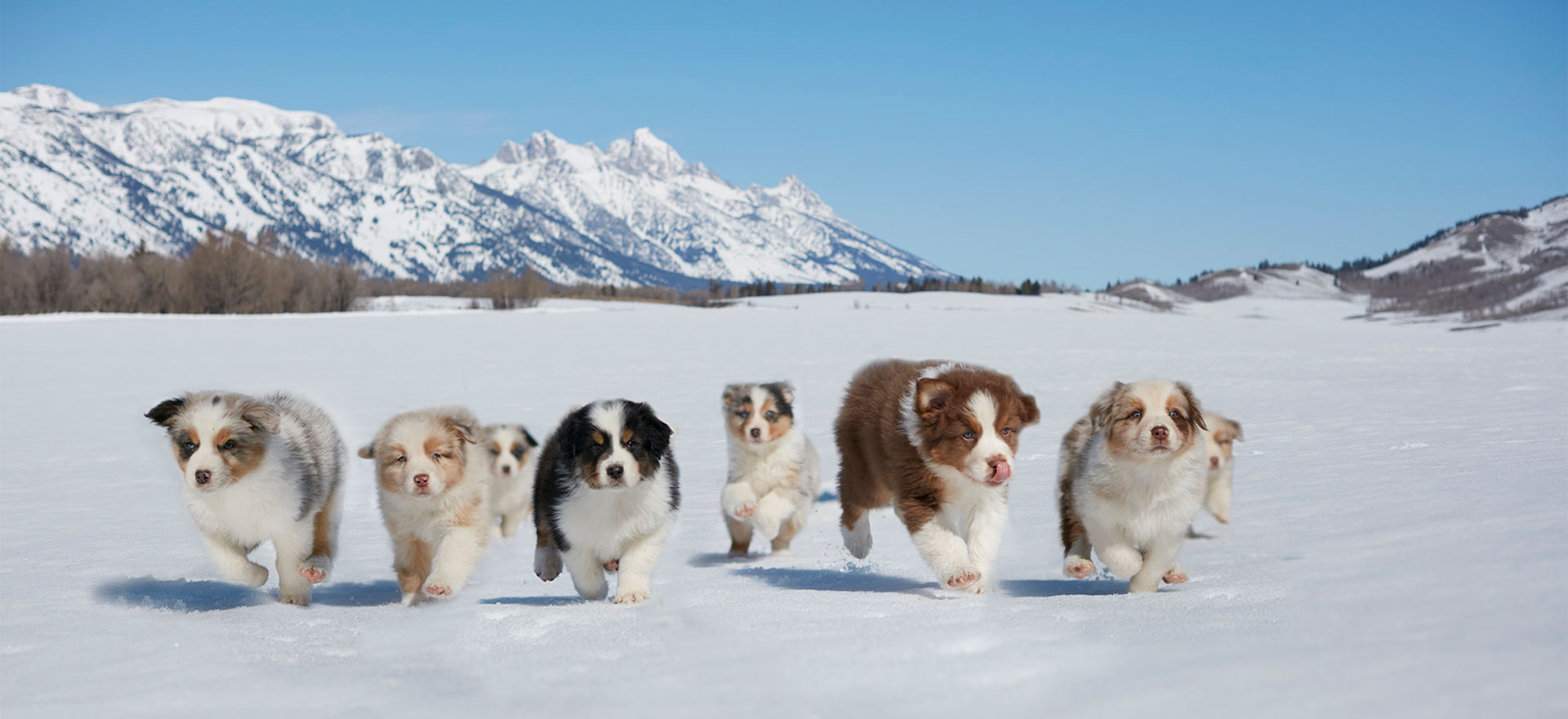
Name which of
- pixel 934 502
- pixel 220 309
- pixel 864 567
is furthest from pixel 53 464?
pixel 220 309

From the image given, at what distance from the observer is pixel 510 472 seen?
8.29 m

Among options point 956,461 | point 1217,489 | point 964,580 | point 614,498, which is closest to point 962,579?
point 964,580

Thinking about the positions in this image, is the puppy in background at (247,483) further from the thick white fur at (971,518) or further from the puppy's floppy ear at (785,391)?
the thick white fur at (971,518)

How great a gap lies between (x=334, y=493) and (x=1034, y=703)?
4.85m

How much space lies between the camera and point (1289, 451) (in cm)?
1118

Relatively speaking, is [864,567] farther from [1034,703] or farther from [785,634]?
[1034,703]

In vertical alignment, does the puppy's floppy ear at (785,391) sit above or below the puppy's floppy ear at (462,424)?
above

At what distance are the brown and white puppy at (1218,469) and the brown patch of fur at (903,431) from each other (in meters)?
2.36

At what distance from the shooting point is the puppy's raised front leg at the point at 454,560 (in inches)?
230

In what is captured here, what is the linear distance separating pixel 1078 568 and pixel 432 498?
3.75 metres

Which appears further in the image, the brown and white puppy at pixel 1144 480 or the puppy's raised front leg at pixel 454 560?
the puppy's raised front leg at pixel 454 560

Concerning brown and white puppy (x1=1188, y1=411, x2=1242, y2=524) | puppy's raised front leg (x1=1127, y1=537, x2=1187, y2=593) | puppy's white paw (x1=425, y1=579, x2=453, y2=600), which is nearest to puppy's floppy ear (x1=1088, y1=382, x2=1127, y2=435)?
puppy's raised front leg (x1=1127, y1=537, x2=1187, y2=593)

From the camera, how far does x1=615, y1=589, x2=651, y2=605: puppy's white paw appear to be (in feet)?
18.6

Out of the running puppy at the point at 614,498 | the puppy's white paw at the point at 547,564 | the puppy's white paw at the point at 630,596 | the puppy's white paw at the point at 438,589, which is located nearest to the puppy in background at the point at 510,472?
the puppy's white paw at the point at 547,564
